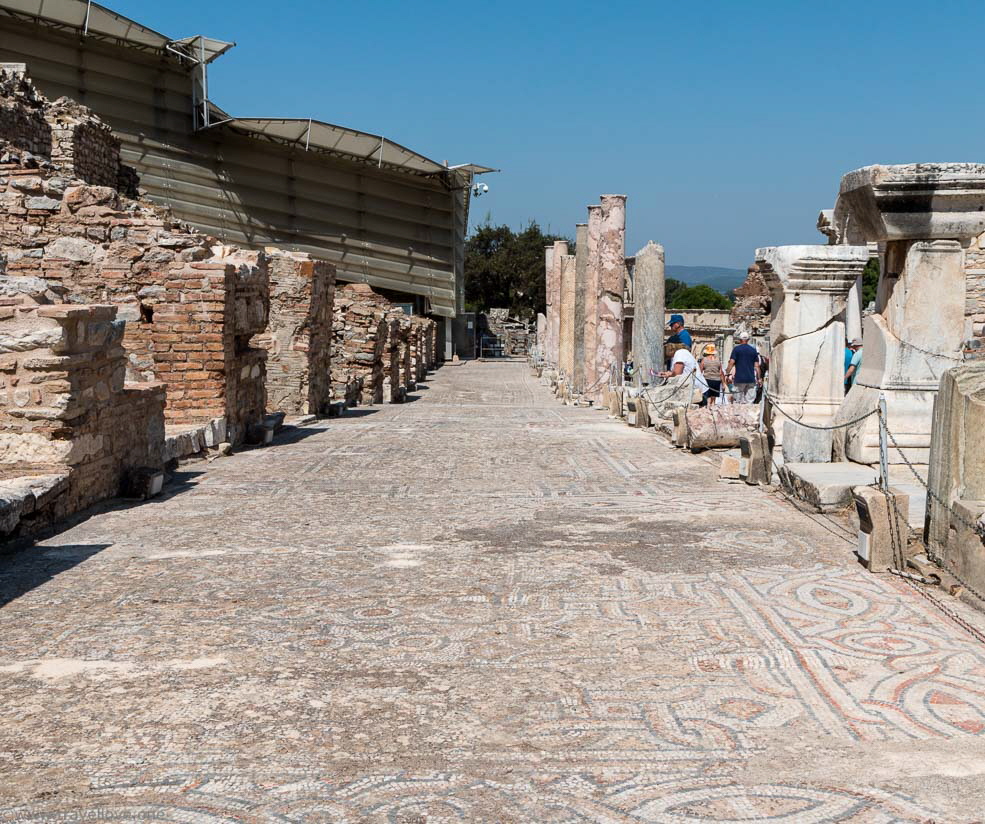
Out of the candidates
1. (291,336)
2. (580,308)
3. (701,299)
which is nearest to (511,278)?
(701,299)

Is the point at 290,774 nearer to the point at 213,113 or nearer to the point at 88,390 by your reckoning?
the point at 88,390

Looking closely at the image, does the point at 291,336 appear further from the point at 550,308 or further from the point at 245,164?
the point at 245,164

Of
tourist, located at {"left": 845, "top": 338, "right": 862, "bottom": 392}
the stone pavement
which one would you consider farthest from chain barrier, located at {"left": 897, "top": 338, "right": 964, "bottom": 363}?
tourist, located at {"left": 845, "top": 338, "right": 862, "bottom": 392}

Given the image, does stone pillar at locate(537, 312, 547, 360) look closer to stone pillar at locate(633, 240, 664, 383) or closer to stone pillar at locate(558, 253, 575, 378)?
stone pillar at locate(558, 253, 575, 378)

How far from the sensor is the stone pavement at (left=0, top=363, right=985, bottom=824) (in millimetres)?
3000

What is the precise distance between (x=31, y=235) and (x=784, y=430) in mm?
7418

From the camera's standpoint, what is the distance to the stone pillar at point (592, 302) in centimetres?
2088

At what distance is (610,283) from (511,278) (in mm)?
48442

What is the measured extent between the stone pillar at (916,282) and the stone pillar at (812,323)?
0.67 metres

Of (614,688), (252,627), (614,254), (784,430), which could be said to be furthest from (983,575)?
(614,254)

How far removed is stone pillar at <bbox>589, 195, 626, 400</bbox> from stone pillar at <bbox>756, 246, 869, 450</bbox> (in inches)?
448

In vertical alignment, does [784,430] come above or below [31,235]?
below

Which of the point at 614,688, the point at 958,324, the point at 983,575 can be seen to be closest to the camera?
the point at 614,688

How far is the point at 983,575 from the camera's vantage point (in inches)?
193
